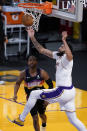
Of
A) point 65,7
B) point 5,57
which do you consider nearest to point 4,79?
point 5,57

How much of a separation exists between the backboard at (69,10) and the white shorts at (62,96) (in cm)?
180

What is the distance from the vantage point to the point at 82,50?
62.8 ft

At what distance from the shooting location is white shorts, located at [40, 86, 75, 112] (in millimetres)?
8391

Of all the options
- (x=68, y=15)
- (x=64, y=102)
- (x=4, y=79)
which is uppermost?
(x=68, y=15)

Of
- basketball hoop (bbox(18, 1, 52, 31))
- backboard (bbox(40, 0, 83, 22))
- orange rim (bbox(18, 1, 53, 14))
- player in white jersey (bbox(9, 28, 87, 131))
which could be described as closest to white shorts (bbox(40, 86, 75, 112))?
player in white jersey (bbox(9, 28, 87, 131))

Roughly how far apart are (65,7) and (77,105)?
267 centimetres

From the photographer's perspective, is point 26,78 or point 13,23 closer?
point 26,78

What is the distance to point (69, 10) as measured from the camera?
10.4 metres

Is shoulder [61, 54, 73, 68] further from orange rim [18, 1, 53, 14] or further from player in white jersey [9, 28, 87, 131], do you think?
orange rim [18, 1, 53, 14]

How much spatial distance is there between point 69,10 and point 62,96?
2692 millimetres

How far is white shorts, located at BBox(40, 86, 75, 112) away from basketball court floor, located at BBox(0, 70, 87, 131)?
1607mm

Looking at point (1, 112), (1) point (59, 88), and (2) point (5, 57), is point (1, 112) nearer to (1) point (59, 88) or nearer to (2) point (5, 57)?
(1) point (59, 88)

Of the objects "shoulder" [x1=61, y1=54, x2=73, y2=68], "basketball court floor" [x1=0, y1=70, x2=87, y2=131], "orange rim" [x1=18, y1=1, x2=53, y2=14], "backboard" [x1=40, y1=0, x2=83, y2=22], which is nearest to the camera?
"shoulder" [x1=61, y1=54, x2=73, y2=68]

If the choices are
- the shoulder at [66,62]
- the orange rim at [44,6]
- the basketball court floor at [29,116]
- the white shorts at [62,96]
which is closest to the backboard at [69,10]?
the orange rim at [44,6]
